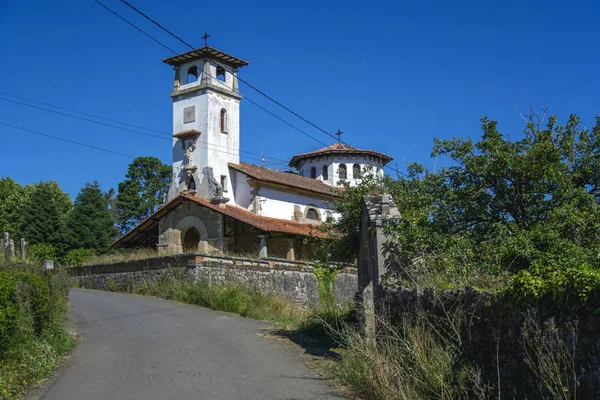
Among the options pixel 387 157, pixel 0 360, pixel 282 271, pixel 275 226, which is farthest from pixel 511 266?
pixel 387 157

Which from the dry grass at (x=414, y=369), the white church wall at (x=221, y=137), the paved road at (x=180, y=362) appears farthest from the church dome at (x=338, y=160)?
the dry grass at (x=414, y=369)

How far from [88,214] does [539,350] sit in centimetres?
5240

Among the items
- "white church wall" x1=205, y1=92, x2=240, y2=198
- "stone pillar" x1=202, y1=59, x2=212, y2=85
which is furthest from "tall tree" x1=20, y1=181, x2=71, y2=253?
"stone pillar" x1=202, y1=59, x2=212, y2=85

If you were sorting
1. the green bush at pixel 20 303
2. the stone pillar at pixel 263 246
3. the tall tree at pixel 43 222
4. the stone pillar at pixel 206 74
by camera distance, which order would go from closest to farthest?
the green bush at pixel 20 303 → the stone pillar at pixel 263 246 → the stone pillar at pixel 206 74 → the tall tree at pixel 43 222

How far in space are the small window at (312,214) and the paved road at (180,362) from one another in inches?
868

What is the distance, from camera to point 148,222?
119 feet

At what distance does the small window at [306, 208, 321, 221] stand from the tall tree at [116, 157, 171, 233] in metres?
22.5

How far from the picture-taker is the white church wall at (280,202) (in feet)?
120

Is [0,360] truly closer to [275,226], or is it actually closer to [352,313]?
[352,313]

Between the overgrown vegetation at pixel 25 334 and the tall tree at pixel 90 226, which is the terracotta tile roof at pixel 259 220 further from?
the tall tree at pixel 90 226

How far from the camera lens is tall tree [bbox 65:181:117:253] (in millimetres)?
52219

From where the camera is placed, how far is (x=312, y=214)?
40281mm

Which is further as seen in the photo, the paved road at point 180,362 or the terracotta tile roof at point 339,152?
the terracotta tile roof at point 339,152

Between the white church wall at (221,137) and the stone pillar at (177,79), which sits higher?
the stone pillar at (177,79)
